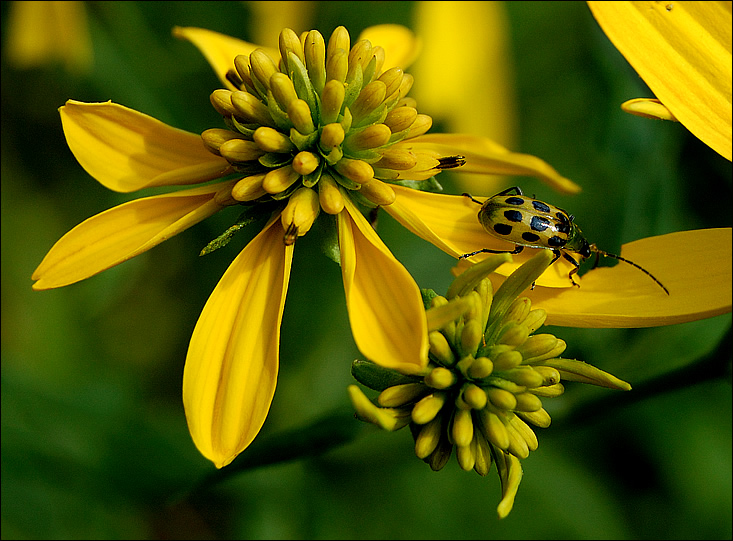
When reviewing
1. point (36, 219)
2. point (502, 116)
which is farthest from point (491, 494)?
point (36, 219)

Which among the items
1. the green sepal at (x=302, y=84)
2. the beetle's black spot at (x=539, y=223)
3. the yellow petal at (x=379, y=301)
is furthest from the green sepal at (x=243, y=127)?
the beetle's black spot at (x=539, y=223)

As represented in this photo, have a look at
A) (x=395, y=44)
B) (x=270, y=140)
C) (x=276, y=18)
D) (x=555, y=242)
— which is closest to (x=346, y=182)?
(x=270, y=140)

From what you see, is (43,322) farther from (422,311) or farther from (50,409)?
(422,311)

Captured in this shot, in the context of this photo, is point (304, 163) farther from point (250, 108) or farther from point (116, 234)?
point (116, 234)

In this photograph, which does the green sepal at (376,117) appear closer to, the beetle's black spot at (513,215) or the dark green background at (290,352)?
the beetle's black spot at (513,215)

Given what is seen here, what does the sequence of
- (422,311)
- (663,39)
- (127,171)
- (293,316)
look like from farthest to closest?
(293,316) < (127,171) < (663,39) < (422,311)
